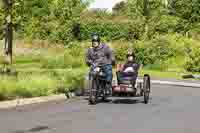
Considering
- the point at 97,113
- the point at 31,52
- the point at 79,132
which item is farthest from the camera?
the point at 31,52

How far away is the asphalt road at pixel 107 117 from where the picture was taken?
12.0 meters

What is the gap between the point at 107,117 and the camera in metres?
13.9

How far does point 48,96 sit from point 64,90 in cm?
143

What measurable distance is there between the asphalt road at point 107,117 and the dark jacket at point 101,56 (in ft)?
3.76

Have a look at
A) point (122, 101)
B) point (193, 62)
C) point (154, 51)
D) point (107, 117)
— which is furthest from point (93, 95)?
point (154, 51)

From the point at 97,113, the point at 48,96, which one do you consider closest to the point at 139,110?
the point at 97,113

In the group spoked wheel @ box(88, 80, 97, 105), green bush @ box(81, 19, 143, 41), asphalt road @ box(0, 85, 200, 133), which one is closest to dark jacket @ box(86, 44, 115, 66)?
spoked wheel @ box(88, 80, 97, 105)

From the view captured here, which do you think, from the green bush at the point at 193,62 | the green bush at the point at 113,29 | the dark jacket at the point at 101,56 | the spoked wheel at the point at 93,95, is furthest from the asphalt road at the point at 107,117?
the green bush at the point at 113,29

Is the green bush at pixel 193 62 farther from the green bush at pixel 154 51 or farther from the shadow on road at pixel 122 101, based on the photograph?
the shadow on road at pixel 122 101

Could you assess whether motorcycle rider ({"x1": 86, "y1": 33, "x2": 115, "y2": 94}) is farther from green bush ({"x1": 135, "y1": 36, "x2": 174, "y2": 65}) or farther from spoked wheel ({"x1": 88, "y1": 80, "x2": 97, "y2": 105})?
green bush ({"x1": 135, "y1": 36, "x2": 174, "y2": 65})

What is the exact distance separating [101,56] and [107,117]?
3.31 metres

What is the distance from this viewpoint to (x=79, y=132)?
Answer: 11.5 metres

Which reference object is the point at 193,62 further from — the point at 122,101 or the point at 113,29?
the point at 122,101

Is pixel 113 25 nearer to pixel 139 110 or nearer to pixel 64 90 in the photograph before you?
pixel 64 90
